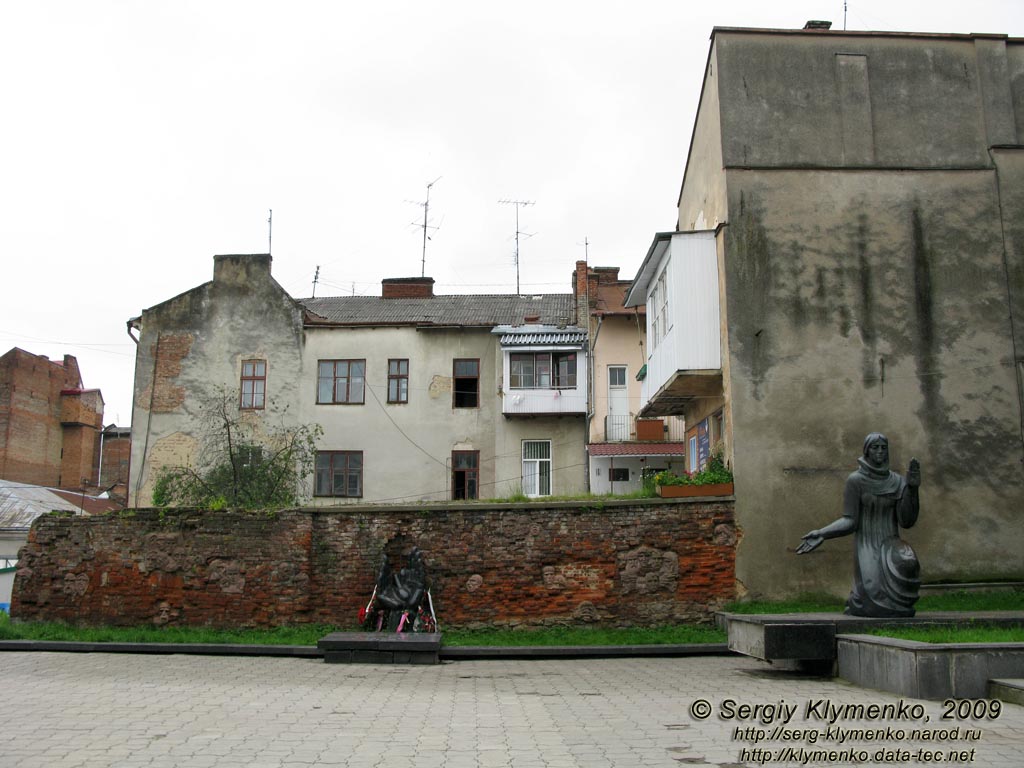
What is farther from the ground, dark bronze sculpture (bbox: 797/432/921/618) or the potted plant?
the potted plant

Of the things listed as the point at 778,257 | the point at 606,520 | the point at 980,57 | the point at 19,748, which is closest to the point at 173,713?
the point at 19,748

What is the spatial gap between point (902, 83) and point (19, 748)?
19.2 metres

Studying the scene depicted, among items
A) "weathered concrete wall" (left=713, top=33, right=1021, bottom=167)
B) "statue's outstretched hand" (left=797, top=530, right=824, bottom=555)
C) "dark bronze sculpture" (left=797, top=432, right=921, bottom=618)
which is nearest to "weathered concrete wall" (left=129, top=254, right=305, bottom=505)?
"weathered concrete wall" (left=713, top=33, right=1021, bottom=167)

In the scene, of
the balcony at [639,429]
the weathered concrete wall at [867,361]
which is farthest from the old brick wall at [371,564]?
the balcony at [639,429]

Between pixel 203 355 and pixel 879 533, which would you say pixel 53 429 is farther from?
pixel 879 533

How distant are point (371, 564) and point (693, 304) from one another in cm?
823

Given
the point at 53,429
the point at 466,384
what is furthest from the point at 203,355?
the point at 53,429

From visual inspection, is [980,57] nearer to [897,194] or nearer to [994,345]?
[897,194]

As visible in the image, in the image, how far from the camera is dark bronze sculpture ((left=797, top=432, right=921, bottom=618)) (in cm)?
1184

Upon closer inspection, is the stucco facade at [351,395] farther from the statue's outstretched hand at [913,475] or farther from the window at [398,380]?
the statue's outstretched hand at [913,475]

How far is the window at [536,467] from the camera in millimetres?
30750

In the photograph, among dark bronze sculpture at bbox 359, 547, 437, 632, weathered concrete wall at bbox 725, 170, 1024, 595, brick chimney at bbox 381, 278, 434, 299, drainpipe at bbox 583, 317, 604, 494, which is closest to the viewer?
dark bronze sculpture at bbox 359, 547, 437, 632

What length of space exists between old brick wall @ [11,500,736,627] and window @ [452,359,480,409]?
1338 cm

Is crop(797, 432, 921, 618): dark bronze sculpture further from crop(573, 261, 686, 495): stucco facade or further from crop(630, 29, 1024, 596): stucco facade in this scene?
crop(573, 261, 686, 495): stucco facade
